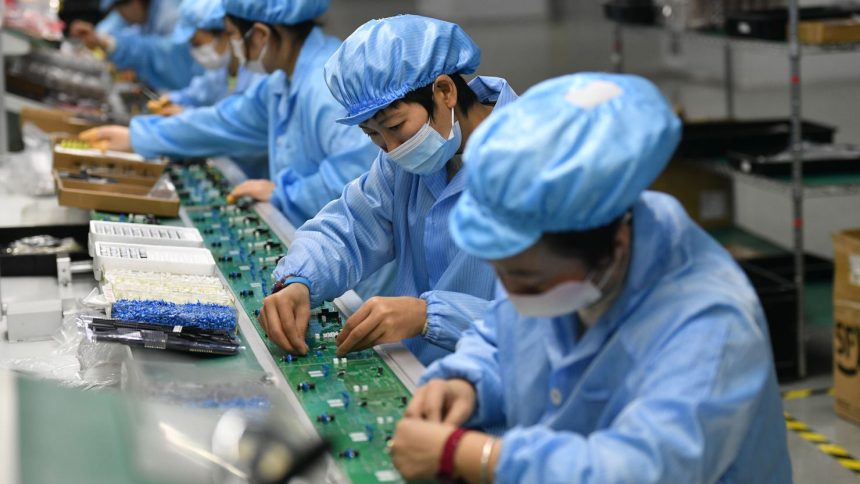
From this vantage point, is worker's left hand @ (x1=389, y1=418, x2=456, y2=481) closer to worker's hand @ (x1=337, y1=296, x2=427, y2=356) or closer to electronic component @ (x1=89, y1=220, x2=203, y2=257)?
worker's hand @ (x1=337, y1=296, x2=427, y2=356)

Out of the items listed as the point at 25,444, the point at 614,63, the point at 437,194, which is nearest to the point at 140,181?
the point at 437,194

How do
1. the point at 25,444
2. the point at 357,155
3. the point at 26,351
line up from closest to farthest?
the point at 25,444 < the point at 26,351 < the point at 357,155

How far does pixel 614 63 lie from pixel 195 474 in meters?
6.33

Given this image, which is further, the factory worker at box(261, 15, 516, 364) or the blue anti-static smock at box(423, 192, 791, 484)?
the factory worker at box(261, 15, 516, 364)

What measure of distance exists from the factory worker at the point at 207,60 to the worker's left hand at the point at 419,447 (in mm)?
3327

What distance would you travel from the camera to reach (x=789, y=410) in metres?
5.07

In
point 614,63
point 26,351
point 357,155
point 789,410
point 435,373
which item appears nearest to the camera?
point 435,373

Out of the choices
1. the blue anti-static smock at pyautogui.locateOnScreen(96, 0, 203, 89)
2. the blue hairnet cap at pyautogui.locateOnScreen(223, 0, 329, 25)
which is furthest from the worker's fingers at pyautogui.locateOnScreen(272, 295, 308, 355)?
the blue anti-static smock at pyautogui.locateOnScreen(96, 0, 203, 89)

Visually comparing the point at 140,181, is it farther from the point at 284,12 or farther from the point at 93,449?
the point at 93,449

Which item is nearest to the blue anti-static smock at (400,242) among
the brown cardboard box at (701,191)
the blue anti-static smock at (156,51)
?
the brown cardboard box at (701,191)

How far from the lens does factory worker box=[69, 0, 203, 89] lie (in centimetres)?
836

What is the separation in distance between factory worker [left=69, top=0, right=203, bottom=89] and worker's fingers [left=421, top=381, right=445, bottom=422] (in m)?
6.52

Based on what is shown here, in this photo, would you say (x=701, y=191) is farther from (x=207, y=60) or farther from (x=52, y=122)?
(x=52, y=122)

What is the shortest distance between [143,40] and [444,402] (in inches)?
280
